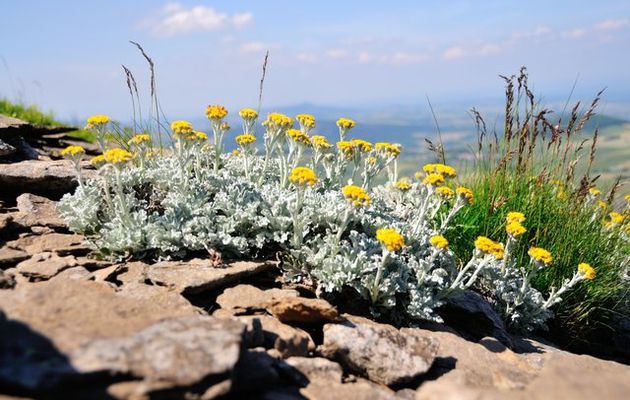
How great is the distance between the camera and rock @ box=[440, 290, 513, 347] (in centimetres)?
559

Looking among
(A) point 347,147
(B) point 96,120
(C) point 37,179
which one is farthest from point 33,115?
(A) point 347,147

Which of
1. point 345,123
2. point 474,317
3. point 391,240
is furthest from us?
point 345,123

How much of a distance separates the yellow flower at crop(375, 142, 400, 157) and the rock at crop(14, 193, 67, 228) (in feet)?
13.4

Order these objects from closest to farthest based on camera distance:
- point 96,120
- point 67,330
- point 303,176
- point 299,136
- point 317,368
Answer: point 67,330, point 317,368, point 303,176, point 96,120, point 299,136

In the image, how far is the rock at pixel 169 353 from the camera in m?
2.71

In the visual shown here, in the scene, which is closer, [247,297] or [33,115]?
[247,297]

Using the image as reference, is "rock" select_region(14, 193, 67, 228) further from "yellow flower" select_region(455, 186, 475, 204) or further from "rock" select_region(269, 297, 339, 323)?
"yellow flower" select_region(455, 186, 475, 204)

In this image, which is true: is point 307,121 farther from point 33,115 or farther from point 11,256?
point 33,115

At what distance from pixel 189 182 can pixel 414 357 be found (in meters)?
3.56

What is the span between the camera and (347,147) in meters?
6.05

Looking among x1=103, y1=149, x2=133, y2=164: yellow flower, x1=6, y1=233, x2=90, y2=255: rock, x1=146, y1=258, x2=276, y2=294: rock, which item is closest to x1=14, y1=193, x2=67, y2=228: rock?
x1=6, y1=233, x2=90, y2=255: rock

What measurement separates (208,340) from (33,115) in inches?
487

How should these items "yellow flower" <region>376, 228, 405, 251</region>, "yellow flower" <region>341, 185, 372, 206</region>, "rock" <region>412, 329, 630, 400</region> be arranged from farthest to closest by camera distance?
"yellow flower" <region>341, 185, 372, 206</region> < "yellow flower" <region>376, 228, 405, 251</region> < "rock" <region>412, 329, 630, 400</region>

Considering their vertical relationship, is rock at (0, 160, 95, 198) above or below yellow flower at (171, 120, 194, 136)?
below
